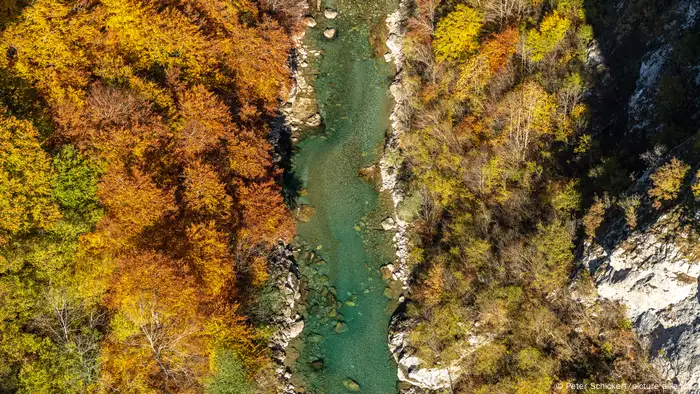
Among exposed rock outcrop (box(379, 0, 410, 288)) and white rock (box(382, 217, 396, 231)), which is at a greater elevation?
exposed rock outcrop (box(379, 0, 410, 288))

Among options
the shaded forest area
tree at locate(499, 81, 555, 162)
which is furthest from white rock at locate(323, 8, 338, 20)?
tree at locate(499, 81, 555, 162)

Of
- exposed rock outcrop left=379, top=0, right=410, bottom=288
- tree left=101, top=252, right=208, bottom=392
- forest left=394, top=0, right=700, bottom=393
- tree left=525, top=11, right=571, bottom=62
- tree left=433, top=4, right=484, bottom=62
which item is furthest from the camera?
tree left=433, top=4, right=484, bottom=62

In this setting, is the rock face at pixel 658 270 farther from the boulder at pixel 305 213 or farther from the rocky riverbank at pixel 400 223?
the boulder at pixel 305 213

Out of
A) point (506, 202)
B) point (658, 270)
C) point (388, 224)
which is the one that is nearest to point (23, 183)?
point (388, 224)

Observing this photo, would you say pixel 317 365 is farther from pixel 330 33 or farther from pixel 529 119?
pixel 330 33

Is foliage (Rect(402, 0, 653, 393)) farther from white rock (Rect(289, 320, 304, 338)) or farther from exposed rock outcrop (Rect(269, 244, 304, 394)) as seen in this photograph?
exposed rock outcrop (Rect(269, 244, 304, 394))

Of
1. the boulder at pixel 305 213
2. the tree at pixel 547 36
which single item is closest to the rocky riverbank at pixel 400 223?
the boulder at pixel 305 213

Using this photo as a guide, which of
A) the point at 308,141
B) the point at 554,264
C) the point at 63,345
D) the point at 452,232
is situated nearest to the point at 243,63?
the point at 308,141
